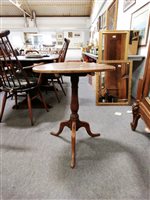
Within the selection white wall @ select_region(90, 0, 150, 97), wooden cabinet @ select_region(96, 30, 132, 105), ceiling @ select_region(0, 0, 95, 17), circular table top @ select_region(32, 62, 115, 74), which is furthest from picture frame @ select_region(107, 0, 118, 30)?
ceiling @ select_region(0, 0, 95, 17)

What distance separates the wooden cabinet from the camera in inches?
95.8

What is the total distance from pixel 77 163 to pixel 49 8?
9.18m

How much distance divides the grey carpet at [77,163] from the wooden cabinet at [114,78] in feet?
2.07

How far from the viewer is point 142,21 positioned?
2.27 m

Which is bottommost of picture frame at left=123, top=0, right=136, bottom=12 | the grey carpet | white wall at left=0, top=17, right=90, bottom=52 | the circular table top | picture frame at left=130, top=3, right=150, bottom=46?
the grey carpet

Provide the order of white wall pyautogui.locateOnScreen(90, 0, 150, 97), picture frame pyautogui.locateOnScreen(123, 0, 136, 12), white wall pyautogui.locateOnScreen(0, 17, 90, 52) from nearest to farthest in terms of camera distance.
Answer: white wall pyautogui.locateOnScreen(90, 0, 150, 97), picture frame pyautogui.locateOnScreen(123, 0, 136, 12), white wall pyautogui.locateOnScreen(0, 17, 90, 52)

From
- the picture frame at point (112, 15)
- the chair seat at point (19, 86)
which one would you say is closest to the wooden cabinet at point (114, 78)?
the chair seat at point (19, 86)

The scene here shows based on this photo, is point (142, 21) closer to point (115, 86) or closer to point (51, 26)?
point (115, 86)

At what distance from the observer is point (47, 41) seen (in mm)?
9125

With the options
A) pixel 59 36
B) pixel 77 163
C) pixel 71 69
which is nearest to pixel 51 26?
pixel 59 36

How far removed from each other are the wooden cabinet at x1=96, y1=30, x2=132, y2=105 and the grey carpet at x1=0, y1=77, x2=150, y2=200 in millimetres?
631

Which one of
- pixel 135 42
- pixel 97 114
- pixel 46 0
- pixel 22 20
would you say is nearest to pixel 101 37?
pixel 135 42

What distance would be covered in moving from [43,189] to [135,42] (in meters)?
2.41

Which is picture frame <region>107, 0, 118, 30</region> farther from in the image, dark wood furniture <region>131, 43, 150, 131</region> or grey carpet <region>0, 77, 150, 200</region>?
grey carpet <region>0, 77, 150, 200</region>
